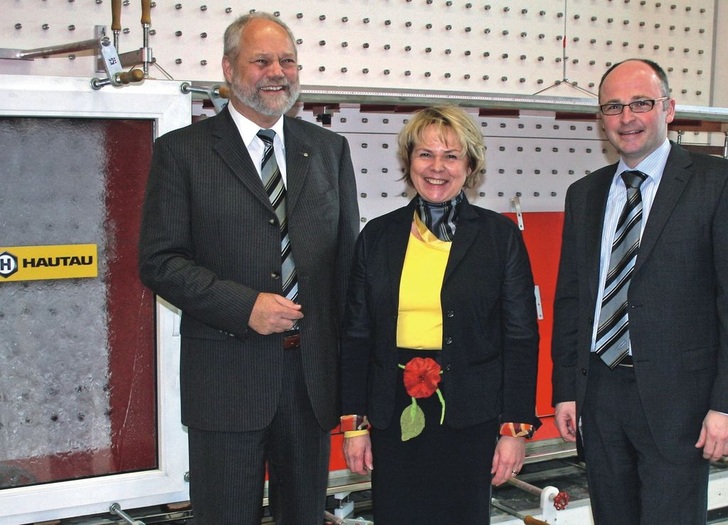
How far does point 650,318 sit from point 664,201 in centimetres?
29

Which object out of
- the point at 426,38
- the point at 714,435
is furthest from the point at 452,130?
the point at 426,38

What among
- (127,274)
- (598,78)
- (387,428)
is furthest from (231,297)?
(598,78)

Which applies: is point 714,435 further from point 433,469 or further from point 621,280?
point 433,469

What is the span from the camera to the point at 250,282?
223 cm

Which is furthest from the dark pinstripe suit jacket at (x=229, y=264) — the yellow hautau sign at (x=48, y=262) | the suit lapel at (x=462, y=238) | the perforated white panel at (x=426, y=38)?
the perforated white panel at (x=426, y=38)

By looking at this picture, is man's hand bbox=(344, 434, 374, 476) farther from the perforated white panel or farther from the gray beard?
the perforated white panel

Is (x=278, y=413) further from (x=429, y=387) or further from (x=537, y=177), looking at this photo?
(x=537, y=177)

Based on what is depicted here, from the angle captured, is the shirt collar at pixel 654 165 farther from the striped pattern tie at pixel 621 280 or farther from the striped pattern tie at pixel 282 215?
the striped pattern tie at pixel 282 215

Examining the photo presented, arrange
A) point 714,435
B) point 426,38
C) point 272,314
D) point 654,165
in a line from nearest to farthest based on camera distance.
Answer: point 272,314 < point 714,435 < point 654,165 < point 426,38

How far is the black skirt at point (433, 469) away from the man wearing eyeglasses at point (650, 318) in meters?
0.36

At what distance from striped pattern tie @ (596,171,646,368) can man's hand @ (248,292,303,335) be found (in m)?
0.80

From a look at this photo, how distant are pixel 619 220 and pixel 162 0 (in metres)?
1.96

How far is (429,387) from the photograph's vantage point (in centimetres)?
217

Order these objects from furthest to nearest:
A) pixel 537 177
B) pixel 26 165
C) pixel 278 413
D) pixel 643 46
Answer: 1. pixel 643 46
2. pixel 537 177
3. pixel 26 165
4. pixel 278 413
